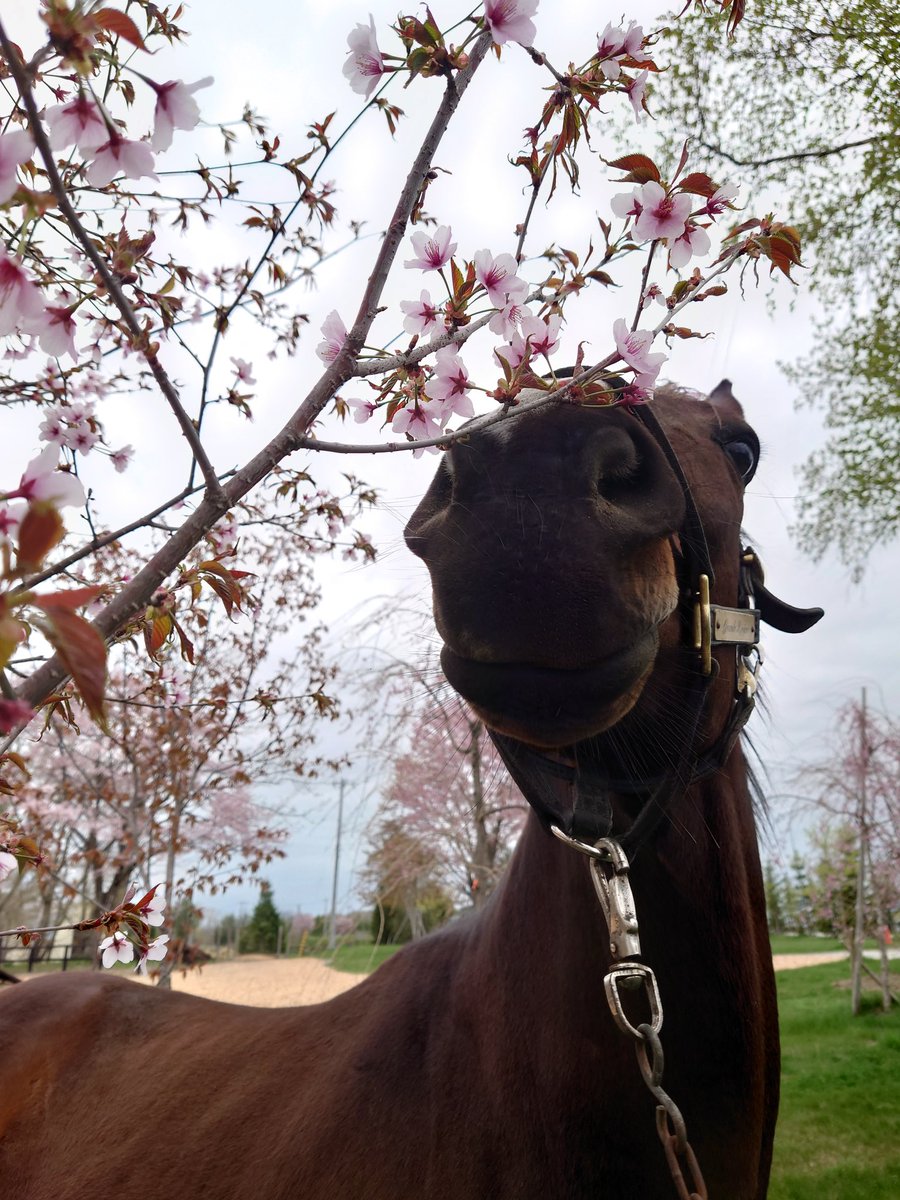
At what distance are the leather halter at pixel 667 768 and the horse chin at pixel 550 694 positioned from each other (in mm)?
198

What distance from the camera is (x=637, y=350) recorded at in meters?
1.27

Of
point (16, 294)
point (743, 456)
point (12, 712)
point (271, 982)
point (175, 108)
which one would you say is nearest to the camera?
point (12, 712)

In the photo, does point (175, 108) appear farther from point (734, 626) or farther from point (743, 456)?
point (743, 456)

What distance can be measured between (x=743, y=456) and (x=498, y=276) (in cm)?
94

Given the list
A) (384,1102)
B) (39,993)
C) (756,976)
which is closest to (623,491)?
(756,976)

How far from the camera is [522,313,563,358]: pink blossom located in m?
1.36

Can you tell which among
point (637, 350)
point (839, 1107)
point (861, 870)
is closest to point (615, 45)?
point (637, 350)

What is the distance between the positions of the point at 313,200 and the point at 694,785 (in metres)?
1.97

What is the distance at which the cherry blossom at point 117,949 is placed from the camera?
1.69m

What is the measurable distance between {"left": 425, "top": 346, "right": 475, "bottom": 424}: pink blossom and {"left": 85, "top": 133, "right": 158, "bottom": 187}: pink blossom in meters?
0.61

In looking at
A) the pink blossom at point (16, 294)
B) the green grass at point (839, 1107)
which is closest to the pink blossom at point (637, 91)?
the pink blossom at point (16, 294)

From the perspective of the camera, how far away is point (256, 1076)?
2.19 metres

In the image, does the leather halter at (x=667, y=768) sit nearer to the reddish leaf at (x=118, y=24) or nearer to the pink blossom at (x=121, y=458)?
the reddish leaf at (x=118, y=24)

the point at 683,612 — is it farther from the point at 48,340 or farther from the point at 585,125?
the point at 48,340
